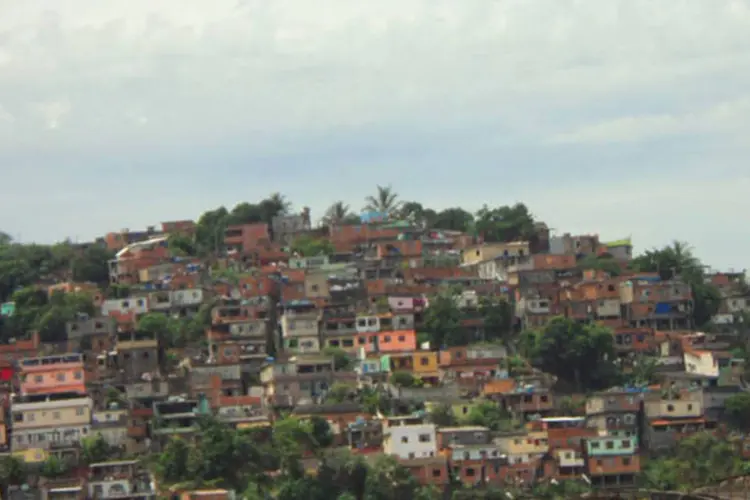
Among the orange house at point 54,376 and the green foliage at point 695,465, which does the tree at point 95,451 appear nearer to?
the orange house at point 54,376

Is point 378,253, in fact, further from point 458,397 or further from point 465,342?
point 458,397

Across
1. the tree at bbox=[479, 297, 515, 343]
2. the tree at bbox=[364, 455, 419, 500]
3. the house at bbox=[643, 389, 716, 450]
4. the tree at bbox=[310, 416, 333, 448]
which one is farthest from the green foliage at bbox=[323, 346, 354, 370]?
the house at bbox=[643, 389, 716, 450]

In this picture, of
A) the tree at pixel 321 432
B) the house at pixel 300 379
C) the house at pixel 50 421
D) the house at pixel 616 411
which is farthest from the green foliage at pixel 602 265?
the house at pixel 50 421

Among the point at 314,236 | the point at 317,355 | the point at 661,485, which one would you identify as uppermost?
the point at 314,236

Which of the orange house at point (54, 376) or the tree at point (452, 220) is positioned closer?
the orange house at point (54, 376)

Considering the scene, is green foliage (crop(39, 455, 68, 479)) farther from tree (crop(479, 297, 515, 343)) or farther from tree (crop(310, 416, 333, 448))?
tree (crop(479, 297, 515, 343))

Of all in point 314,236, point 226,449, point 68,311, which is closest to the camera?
point 226,449

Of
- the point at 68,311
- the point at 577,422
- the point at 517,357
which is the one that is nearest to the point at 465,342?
the point at 517,357

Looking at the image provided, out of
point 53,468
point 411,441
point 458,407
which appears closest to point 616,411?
point 458,407
